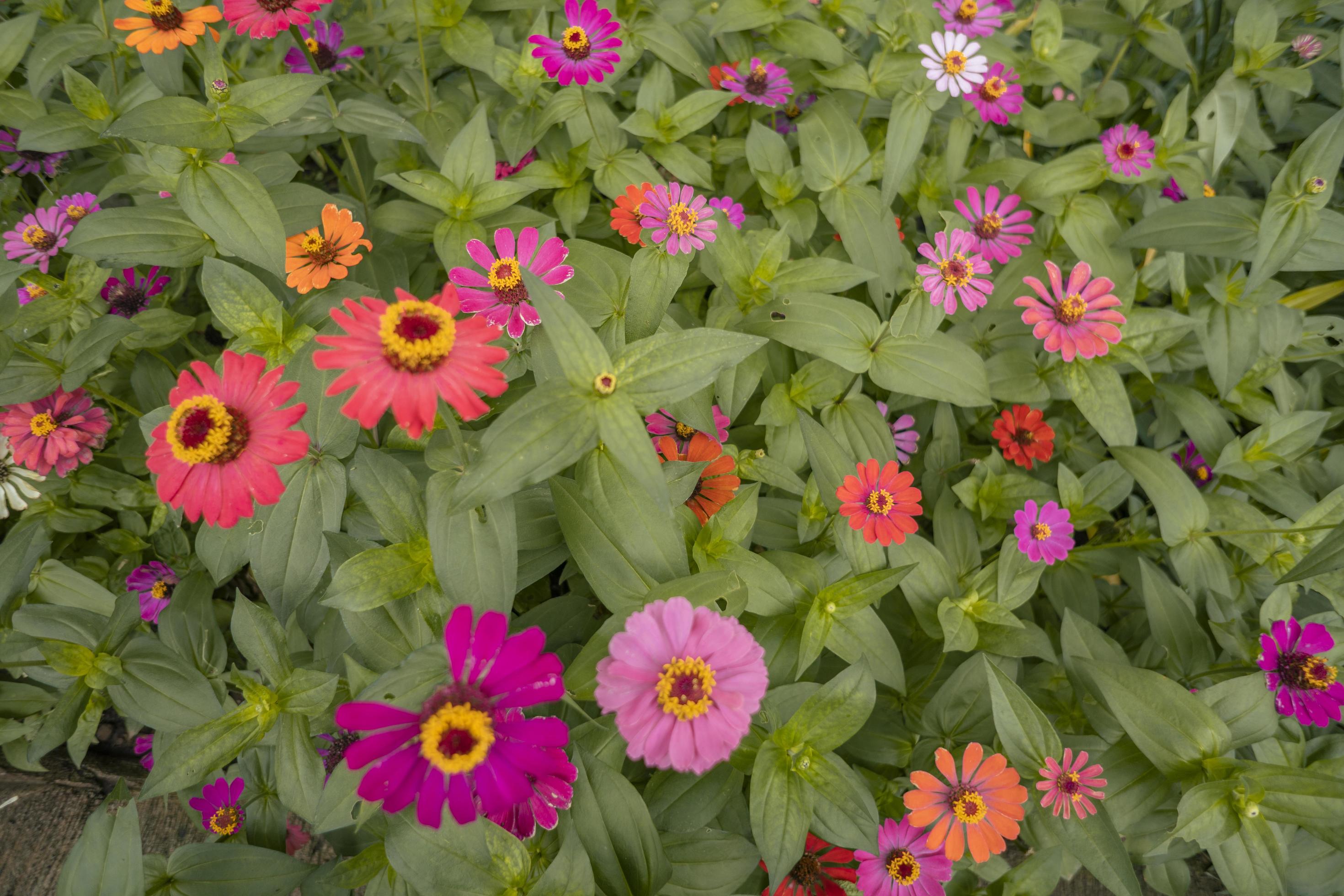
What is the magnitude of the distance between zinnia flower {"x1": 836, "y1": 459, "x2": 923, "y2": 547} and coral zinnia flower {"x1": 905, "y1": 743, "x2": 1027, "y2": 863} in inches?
17.2

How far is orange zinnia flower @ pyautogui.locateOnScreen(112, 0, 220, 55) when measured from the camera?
1.44 metres

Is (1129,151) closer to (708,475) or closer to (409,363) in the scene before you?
(708,475)

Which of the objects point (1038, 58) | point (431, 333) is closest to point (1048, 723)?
point (431, 333)

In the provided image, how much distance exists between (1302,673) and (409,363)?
1862 mm

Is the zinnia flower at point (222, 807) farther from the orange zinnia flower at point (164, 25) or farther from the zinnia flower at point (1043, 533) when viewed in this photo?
the zinnia flower at point (1043, 533)

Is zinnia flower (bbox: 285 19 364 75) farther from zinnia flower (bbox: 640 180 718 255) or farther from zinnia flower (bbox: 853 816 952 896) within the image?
zinnia flower (bbox: 853 816 952 896)

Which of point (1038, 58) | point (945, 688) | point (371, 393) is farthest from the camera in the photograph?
point (1038, 58)

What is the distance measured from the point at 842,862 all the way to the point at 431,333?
4.50 ft

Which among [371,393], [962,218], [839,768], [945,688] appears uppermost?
[371,393]

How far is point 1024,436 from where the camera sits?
6.88 ft

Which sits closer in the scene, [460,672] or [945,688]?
[460,672]

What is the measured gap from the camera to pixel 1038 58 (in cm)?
238

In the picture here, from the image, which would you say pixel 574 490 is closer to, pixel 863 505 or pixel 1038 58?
pixel 863 505

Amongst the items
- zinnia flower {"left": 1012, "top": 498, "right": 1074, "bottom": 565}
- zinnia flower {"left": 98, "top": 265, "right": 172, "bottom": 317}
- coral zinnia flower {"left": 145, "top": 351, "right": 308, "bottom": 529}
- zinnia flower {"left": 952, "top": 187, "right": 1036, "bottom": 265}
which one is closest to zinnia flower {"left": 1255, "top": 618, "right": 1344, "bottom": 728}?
zinnia flower {"left": 1012, "top": 498, "right": 1074, "bottom": 565}
